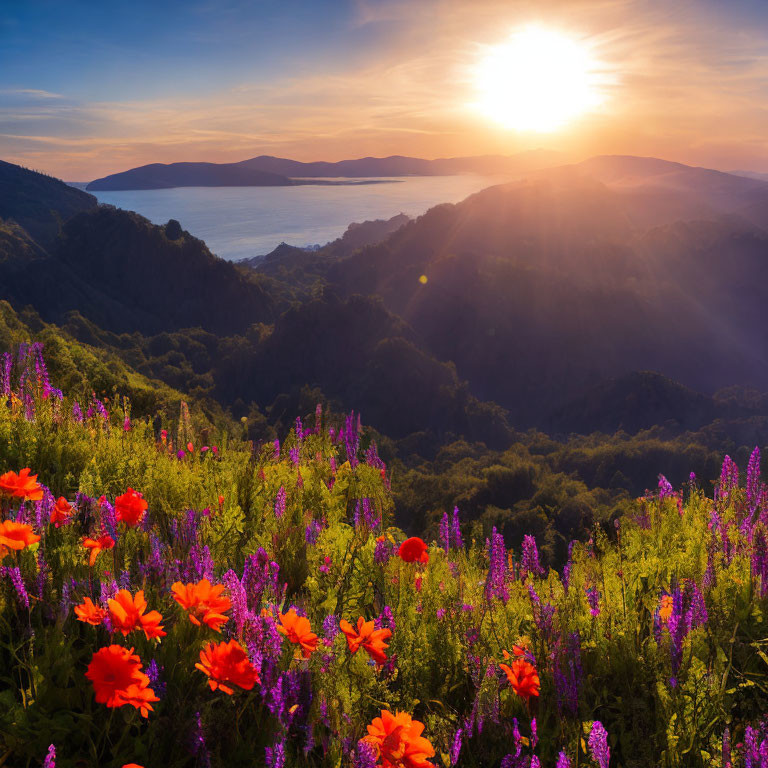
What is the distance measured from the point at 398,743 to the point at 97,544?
1374 mm

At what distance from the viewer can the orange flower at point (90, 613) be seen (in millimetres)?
1859

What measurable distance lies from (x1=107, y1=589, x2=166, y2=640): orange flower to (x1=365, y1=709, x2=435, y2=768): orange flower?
686mm

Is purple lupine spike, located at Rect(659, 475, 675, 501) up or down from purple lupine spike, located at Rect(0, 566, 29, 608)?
down

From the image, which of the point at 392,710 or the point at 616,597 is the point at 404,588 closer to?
the point at 392,710

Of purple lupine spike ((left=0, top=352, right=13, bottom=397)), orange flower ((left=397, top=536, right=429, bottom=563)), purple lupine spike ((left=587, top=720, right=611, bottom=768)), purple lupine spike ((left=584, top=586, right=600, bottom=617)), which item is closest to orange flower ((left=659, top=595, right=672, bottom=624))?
purple lupine spike ((left=584, top=586, right=600, bottom=617))

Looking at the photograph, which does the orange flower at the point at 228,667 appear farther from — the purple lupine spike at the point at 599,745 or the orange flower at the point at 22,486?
the orange flower at the point at 22,486

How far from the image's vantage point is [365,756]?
5.02ft

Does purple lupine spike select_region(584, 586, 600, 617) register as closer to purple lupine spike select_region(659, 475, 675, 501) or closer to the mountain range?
purple lupine spike select_region(659, 475, 675, 501)

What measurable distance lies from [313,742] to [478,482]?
5517cm

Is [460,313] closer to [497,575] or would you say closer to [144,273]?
[144,273]

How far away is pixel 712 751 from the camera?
2016 mm

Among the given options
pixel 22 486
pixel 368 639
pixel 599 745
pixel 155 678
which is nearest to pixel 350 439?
pixel 22 486

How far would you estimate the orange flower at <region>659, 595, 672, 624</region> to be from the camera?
2488mm

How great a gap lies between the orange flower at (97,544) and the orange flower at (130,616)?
20.4 inches
